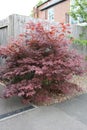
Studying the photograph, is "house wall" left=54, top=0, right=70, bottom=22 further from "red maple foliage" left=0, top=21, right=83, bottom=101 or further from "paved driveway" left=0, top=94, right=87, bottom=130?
"paved driveway" left=0, top=94, right=87, bottom=130

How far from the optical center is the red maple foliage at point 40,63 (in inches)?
187

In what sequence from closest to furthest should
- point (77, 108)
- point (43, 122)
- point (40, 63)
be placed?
point (43, 122), point (77, 108), point (40, 63)

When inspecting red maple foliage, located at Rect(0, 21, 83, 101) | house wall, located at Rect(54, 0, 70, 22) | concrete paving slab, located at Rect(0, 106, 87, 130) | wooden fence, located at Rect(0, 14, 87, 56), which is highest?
house wall, located at Rect(54, 0, 70, 22)

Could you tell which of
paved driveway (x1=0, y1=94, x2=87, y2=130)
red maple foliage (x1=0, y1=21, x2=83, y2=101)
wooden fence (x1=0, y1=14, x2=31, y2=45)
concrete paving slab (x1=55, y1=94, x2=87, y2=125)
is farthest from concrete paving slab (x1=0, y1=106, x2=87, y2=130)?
wooden fence (x1=0, y1=14, x2=31, y2=45)

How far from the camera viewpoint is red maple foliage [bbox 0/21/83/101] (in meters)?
4.74

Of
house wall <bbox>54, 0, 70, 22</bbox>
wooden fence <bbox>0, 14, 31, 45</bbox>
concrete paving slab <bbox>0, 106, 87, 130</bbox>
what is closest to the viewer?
concrete paving slab <bbox>0, 106, 87, 130</bbox>

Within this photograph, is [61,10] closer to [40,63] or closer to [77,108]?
[40,63]

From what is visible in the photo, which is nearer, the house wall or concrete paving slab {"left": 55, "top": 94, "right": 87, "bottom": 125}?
concrete paving slab {"left": 55, "top": 94, "right": 87, "bottom": 125}

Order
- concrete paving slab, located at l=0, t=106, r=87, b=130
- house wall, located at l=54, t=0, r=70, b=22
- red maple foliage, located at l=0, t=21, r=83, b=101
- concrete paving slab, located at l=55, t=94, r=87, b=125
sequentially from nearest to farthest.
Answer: concrete paving slab, located at l=0, t=106, r=87, b=130 < concrete paving slab, located at l=55, t=94, r=87, b=125 < red maple foliage, located at l=0, t=21, r=83, b=101 < house wall, located at l=54, t=0, r=70, b=22

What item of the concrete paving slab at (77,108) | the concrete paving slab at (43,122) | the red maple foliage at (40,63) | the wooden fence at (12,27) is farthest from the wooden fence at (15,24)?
the concrete paving slab at (43,122)

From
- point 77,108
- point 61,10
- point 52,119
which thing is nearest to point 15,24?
point 77,108

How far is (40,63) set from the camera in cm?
487

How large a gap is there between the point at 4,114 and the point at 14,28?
12.0ft

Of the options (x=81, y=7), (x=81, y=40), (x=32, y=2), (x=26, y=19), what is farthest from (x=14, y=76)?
(x=32, y=2)
